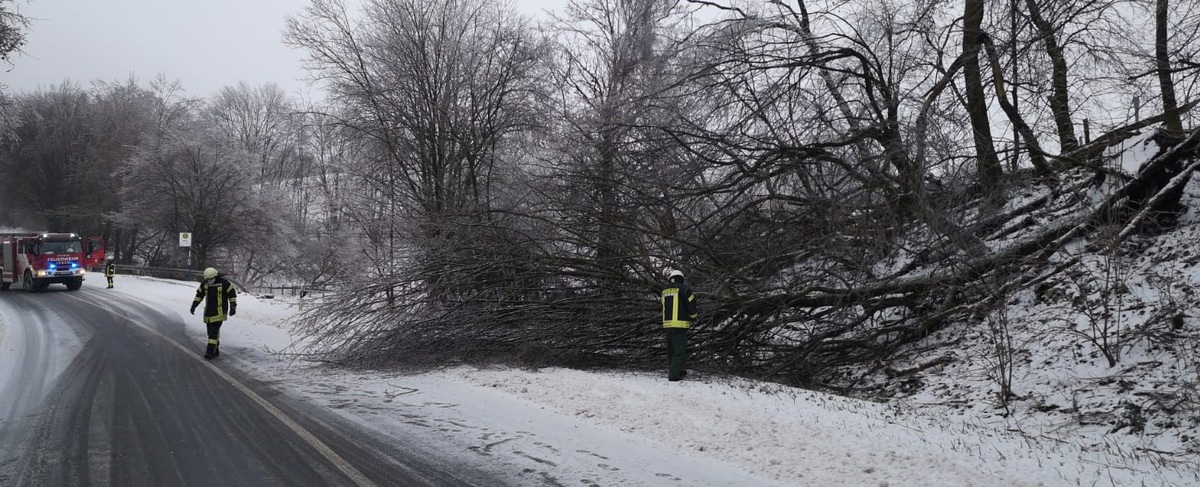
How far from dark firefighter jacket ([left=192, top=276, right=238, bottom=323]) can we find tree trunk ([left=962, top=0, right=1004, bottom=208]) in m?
12.1

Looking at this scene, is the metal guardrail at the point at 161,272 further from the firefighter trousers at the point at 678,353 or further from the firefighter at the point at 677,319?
the firefighter trousers at the point at 678,353

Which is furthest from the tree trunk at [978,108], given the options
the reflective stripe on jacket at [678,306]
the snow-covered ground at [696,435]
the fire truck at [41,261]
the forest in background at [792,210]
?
the fire truck at [41,261]

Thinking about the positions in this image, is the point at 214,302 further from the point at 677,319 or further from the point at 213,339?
the point at 677,319

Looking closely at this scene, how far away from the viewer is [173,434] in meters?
6.57

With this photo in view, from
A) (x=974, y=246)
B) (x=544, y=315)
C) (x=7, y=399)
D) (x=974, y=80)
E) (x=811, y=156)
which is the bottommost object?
(x=7, y=399)

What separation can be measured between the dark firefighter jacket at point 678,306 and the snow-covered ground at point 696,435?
79cm

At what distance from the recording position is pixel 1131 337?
7914 millimetres

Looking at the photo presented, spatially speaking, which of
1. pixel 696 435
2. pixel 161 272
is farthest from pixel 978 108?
pixel 161 272

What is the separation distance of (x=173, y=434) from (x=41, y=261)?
97.8 feet

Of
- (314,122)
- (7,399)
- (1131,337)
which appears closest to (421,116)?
(314,122)

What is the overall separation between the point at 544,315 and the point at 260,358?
16.3ft

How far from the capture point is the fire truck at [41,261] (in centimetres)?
2933

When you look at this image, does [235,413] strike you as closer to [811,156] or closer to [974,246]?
[811,156]

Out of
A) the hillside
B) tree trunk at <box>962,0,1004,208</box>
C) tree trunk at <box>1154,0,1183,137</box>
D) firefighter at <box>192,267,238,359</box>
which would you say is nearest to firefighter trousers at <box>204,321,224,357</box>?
firefighter at <box>192,267,238,359</box>
